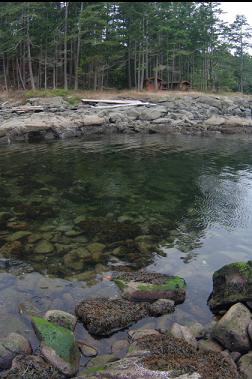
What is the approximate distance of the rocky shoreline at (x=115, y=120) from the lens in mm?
31003

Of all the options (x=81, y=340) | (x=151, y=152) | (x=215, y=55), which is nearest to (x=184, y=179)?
(x=151, y=152)

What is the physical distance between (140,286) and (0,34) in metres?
43.0

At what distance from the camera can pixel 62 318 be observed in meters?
6.56

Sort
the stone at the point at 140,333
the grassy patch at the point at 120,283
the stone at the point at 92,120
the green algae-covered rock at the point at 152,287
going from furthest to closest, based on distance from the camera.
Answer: the stone at the point at 92,120, the grassy patch at the point at 120,283, the green algae-covered rock at the point at 152,287, the stone at the point at 140,333

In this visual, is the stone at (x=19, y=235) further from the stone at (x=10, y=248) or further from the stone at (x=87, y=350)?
the stone at (x=87, y=350)

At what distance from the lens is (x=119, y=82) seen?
188ft

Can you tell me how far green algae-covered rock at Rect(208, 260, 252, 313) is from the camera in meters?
6.99

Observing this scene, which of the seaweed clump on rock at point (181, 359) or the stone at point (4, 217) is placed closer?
the seaweed clump on rock at point (181, 359)

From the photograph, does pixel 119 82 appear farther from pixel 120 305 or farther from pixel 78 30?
pixel 120 305

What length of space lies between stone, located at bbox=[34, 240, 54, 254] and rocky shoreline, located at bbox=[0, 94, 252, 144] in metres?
20.4

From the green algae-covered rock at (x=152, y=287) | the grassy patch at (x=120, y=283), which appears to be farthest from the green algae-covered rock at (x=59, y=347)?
the grassy patch at (x=120, y=283)

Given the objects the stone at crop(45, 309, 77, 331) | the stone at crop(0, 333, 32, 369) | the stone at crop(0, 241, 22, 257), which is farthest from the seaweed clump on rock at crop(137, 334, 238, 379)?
the stone at crop(0, 241, 22, 257)

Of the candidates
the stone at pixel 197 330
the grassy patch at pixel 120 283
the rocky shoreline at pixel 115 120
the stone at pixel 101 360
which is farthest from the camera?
the rocky shoreline at pixel 115 120

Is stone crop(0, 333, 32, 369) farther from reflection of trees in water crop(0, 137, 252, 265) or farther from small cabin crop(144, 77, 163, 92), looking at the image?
small cabin crop(144, 77, 163, 92)
